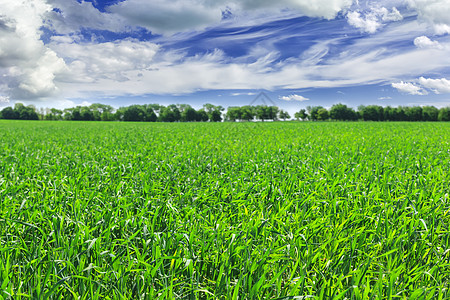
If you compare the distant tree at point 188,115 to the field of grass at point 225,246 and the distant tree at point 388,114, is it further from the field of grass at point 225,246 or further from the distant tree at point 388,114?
the field of grass at point 225,246

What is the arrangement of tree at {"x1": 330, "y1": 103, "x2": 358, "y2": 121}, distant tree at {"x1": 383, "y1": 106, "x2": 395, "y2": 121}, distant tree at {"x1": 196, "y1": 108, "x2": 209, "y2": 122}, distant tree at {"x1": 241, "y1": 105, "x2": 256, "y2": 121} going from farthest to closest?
distant tree at {"x1": 196, "y1": 108, "x2": 209, "y2": 122} < distant tree at {"x1": 241, "y1": 105, "x2": 256, "y2": 121} < tree at {"x1": 330, "y1": 103, "x2": 358, "y2": 121} < distant tree at {"x1": 383, "y1": 106, "x2": 395, "y2": 121}

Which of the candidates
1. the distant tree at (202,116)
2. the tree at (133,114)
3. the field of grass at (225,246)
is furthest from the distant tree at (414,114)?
the field of grass at (225,246)

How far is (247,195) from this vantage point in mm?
5523

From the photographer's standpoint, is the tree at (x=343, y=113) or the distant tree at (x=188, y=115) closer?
the tree at (x=343, y=113)

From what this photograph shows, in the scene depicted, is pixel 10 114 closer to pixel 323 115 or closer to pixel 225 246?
pixel 323 115

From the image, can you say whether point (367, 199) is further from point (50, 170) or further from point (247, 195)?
point (50, 170)

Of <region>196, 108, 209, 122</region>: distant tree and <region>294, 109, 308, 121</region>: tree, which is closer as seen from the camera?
<region>196, 108, 209, 122</region>: distant tree

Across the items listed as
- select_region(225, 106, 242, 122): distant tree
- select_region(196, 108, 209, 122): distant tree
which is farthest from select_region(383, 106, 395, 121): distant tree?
select_region(196, 108, 209, 122): distant tree

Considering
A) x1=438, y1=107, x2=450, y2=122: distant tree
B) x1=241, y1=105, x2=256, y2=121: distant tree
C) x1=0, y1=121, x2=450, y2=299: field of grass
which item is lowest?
x1=0, y1=121, x2=450, y2=299: field of grass

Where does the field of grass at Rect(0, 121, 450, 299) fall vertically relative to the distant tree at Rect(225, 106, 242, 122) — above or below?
below

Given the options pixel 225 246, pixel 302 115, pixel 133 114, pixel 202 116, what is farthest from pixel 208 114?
pixel 225 246

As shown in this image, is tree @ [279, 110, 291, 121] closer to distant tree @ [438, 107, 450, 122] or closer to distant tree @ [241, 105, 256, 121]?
distant tree @ [241, 105, 256, 121]

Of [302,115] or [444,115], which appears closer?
[444,115]

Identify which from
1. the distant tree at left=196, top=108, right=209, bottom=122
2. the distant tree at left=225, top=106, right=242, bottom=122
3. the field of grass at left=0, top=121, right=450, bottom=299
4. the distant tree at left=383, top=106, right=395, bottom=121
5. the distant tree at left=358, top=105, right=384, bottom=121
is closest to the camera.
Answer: the field of grass at left=0, top=121, right=450, bottom=299
